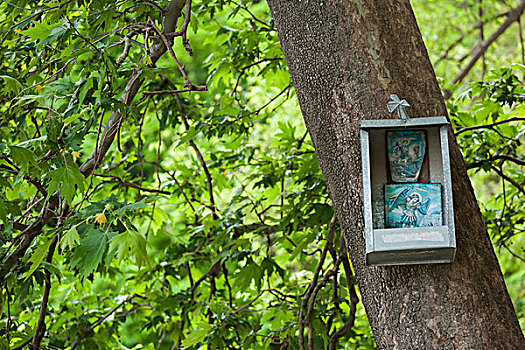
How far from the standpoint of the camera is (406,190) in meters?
1.20

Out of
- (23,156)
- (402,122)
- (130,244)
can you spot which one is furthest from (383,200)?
(23,156)

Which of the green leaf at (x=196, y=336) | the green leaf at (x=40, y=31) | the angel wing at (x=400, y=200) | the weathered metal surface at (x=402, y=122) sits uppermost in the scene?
the green leaf at (x=40, y=31)

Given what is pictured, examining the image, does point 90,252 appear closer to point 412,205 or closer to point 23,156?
point 23,156

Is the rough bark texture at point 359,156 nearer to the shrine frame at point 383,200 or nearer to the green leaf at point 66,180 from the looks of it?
the shrine frame at point 383,200

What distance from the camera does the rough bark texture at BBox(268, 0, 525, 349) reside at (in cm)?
Result: 108

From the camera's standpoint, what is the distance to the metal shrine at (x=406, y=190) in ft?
3.67

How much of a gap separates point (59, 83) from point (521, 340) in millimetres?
1336

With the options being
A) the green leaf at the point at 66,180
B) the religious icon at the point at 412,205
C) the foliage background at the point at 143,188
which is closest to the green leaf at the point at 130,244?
the foliage background at the point at 143,188

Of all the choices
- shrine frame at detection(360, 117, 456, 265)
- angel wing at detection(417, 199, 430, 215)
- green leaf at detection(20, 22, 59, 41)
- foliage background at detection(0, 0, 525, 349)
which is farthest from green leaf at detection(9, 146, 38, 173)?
angel wing at detection(417, 199, 430, 215)

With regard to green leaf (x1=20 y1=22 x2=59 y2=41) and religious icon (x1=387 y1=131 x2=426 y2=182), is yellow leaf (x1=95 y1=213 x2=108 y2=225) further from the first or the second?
religious icon (x1=387 y1=131 x2=426 y2=182)

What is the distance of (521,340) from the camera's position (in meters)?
1.11

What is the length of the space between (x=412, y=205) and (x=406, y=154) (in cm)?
11

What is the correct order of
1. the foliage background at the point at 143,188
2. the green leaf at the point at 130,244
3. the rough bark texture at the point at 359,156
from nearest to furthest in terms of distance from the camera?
the rough bark texture at the point at 359,156, the green leaf at the point at 130,244, the foliage background at the point at 143,188

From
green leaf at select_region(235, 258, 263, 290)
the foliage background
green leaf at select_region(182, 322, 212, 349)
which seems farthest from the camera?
green leaf at select_region(235, 258, 263, 290)
